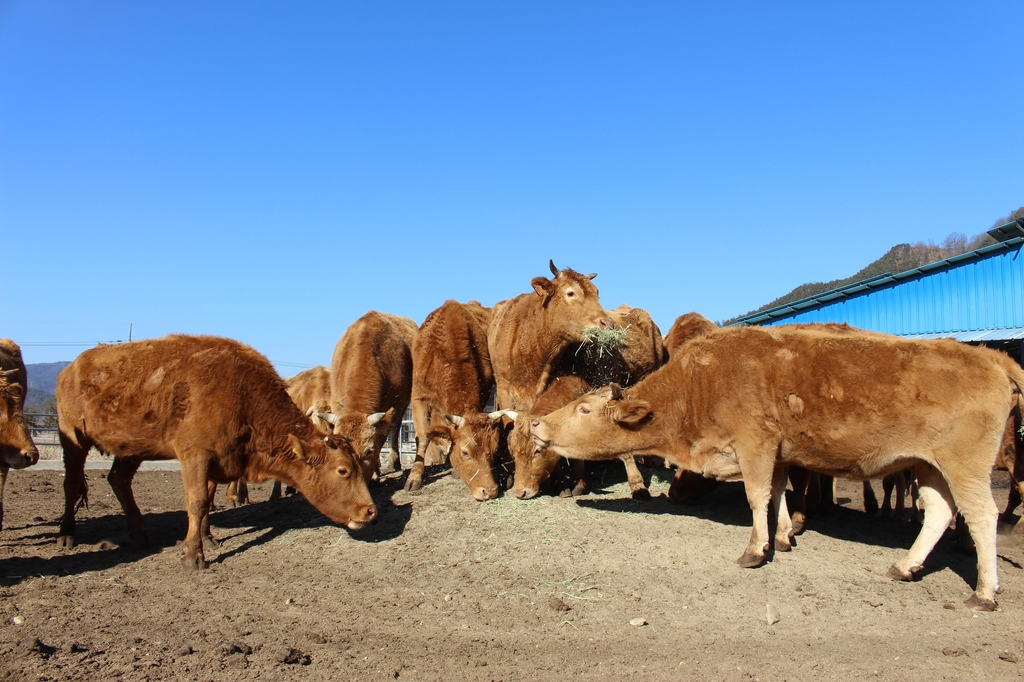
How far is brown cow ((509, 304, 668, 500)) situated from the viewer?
32.1 feet

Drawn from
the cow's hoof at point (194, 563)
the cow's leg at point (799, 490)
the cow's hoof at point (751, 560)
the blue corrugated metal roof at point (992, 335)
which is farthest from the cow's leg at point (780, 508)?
the blue corrugated metal roof at point (992, 335)

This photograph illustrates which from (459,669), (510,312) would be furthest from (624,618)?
(510,312)

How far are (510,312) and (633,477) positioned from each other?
11.8 feet

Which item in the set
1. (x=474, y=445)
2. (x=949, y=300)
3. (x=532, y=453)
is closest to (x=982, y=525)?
(x=532, y=453)

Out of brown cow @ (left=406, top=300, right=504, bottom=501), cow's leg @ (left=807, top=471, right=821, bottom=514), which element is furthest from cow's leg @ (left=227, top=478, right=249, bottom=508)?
cow's leg @ (left=807, top=471, right=821, bottom=514)

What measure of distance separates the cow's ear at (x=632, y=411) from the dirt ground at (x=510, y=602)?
3.97ft

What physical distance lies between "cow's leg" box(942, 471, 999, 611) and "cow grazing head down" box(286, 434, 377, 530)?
5732 mm

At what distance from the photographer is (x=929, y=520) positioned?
24.1 feet

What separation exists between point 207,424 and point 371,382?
4.03m

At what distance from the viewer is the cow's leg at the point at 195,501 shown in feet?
25.8

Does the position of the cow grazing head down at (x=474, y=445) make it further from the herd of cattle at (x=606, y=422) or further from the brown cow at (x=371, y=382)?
the brown cow at (x=371, y=382)

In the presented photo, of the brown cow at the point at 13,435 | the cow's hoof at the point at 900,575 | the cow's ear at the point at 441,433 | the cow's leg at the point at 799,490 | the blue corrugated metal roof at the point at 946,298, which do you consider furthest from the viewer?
the blue corrugated metal roof at the point at 946,298

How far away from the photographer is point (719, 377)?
307 inches

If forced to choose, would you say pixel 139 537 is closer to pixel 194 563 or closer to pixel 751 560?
pixel 194 563
